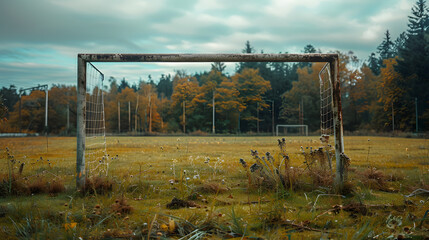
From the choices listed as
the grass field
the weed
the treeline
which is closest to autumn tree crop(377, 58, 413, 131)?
the treeline

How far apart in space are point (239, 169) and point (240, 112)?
3265 centimetres

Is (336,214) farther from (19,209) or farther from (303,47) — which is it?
(303,47)

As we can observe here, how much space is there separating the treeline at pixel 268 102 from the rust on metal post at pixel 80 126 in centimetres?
2878

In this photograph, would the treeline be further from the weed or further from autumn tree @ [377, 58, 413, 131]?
the weed

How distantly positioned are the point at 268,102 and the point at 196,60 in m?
40.4

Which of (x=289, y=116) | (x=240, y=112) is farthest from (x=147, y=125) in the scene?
(x=289, y=116)

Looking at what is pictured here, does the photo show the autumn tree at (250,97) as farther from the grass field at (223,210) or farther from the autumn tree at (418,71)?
the grass field at (223,210)

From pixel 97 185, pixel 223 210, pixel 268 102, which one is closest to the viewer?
pixel 223 210

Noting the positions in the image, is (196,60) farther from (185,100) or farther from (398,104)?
(185,100)

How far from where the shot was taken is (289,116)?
4656 centimetres

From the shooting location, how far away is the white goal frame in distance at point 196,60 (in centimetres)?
430

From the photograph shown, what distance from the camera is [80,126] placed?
4332 millimetres

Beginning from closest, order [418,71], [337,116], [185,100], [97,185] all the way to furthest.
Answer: [97,185]
[337,116]
[418,71]
[185,100]

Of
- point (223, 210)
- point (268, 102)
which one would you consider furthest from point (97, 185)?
point (268, 102)
